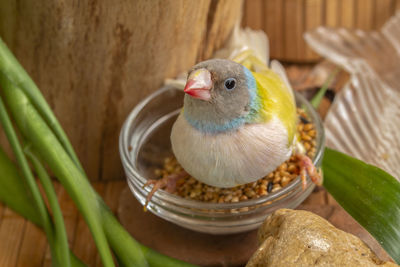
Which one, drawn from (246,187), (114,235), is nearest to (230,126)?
(246,187)

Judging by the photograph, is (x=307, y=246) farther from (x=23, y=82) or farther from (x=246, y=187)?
(x=23, y=82)

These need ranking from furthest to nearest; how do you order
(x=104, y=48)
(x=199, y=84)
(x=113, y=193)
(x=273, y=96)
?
(x=113, y=193)
(x=104, y=48)
(x=273, y=96)
(x=199, y=84)

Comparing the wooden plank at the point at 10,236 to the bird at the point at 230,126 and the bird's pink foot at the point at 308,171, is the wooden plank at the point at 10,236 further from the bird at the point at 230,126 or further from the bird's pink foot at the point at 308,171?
the bird's pink foot at the point at 308,171

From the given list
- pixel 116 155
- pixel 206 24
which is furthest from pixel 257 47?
pixel 116 155

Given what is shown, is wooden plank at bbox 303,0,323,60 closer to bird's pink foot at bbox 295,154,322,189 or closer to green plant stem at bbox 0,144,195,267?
bird's pink foot at bbox 295,154,322,189

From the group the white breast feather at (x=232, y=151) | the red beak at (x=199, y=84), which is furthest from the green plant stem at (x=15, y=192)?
the red beak at (x=199, y=84)
